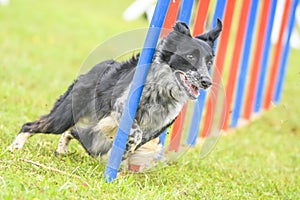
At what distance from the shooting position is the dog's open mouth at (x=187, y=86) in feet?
13.5

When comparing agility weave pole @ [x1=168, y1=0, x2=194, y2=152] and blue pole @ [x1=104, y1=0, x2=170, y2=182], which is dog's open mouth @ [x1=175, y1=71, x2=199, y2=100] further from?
agility weave pole @ [x1=168, y1=0, x2=194, y2=152]

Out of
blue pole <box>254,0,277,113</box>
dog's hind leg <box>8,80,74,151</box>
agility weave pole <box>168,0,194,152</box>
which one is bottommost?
dog's hind leg <box>8,80,74,151</box>

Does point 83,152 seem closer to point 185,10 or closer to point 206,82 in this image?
point 185,10

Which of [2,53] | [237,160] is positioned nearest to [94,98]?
[237,160]

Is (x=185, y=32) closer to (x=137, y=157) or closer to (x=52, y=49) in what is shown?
(x=137, y=157)

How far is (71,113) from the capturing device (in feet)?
15.6

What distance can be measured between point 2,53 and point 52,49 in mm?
1680

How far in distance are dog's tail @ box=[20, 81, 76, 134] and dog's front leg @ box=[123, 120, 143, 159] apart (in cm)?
66

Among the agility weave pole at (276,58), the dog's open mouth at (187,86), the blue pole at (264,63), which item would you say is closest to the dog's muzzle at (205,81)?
the dog's open mouth at (187,86)

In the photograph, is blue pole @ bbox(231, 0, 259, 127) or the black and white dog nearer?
the black and white dog

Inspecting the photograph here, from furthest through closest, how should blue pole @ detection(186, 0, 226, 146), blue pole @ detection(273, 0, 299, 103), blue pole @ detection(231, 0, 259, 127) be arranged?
blue pole @ detection(273, 0, 299, 103) < blue pole @ detection(231, 0, 259, 127) < blue pole @ detection(186, 0, 226, 146)

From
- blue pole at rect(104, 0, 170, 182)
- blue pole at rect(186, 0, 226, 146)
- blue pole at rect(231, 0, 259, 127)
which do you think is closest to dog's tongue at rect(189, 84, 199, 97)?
blue pole at rect(104, 0, 170, 182)

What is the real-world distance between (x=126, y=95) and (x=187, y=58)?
57cm

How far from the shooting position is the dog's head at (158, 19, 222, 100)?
4.04m
